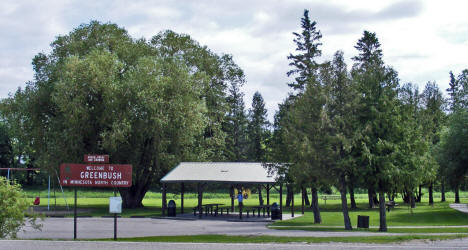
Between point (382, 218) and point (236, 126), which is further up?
point (236, 126)

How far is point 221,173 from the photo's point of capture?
113 feet

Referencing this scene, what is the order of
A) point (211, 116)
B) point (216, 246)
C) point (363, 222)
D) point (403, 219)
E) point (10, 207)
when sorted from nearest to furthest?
point (216, 246), point (10, 207), point (363, 222), point (403, 219), point (211, 116)

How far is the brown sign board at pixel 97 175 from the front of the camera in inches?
782

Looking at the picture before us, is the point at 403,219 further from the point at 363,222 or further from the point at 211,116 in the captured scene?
the point at 211,116

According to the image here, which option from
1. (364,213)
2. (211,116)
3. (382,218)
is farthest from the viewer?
(211,116)

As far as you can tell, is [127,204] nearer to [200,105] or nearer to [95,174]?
[200,105]

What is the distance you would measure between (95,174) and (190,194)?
65.6m

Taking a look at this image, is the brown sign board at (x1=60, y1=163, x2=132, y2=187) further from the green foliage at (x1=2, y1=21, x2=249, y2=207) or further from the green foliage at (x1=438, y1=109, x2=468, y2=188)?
the green foliage at (x1=438, y1=109, x2=468, y2=188)

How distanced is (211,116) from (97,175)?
3408 centimetres

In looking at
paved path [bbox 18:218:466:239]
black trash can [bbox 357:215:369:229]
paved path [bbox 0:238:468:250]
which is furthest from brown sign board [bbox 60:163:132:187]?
black trash can [bbox 357:215:369:229]

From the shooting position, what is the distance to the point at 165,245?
15086 mm

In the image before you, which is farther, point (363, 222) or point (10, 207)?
point (363, 222)

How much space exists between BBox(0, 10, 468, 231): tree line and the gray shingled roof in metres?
1.63

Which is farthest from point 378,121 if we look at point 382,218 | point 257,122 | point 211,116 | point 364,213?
point 257,122
